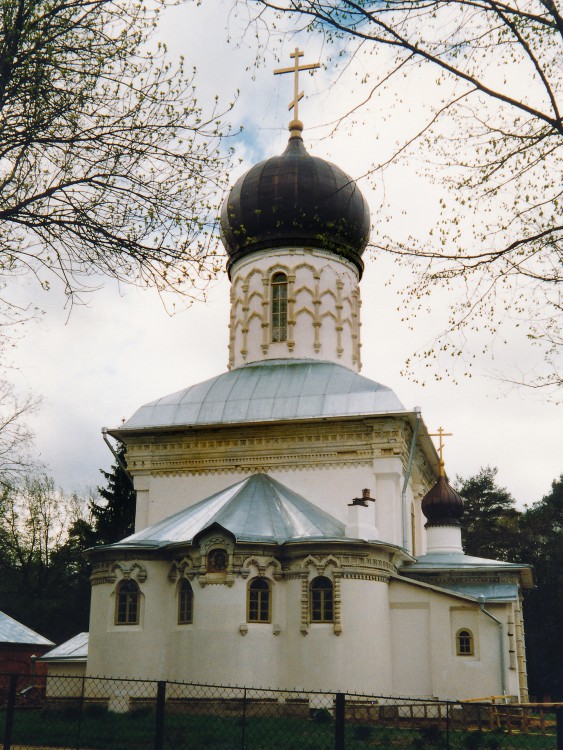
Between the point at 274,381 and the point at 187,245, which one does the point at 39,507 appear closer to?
the point at 274,381

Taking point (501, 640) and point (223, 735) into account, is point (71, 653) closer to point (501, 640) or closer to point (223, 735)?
point (501, 640)

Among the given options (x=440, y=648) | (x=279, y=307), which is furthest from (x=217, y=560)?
(x=279, y=307)

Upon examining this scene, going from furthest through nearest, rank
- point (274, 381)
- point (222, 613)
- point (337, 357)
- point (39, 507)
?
point (39, 507) < point (337, 357) < point (274, 381) < point (222, 613)

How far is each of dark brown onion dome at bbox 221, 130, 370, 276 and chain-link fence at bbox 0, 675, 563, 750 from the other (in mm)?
9694

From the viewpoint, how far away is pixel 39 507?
3441 centimetres

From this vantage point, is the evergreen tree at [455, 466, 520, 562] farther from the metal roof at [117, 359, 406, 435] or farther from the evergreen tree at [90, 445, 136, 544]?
the metal roof at [117, 359, 406, 435]

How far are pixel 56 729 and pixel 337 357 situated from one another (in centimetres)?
1031

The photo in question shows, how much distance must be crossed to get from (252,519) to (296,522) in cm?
78

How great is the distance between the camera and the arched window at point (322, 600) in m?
14.2

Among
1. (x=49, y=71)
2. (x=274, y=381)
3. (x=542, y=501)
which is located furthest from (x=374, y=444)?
(x=542, y=501)

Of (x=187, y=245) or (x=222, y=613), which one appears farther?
(x=222, y=613)

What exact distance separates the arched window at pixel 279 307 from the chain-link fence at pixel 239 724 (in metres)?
8.14

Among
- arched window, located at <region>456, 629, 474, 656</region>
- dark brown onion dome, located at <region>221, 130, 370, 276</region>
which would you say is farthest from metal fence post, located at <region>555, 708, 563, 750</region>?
dark brown onion dome, located at <region>221, 130, 370, 276</region>

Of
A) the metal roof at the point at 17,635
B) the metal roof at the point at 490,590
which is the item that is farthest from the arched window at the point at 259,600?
the metal roof at the point at 17,635
